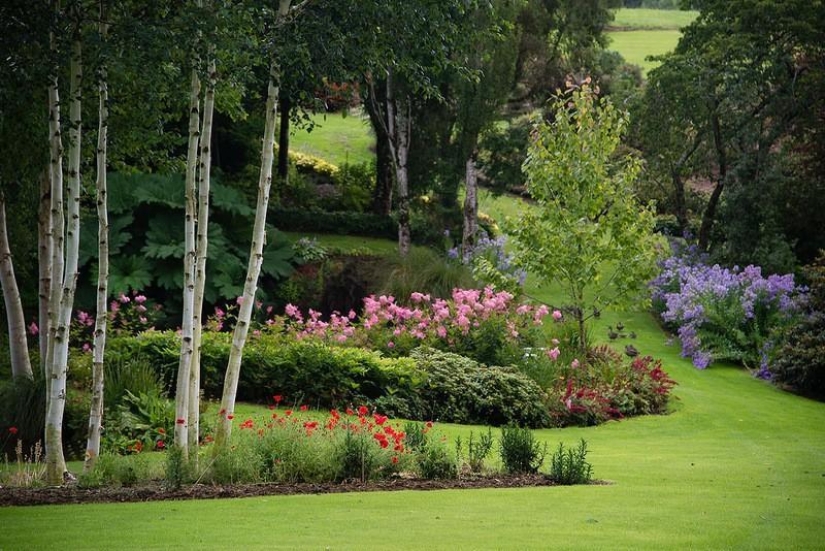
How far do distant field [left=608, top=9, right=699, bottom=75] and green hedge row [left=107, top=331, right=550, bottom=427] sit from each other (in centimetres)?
4961

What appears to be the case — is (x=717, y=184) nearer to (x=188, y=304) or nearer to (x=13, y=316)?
(x=13, y=316)

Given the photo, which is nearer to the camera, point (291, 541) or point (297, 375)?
point (291, 541)

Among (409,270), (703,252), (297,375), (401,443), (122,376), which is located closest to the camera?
(401,443)

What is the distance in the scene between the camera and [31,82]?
9.98m

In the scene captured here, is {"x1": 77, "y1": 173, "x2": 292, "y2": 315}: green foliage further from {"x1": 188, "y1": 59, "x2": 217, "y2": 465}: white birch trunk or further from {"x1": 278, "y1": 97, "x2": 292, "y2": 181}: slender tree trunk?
{"x1": 188, "y1": 59, "x2": 217, "y2": 465}: white birch trunk

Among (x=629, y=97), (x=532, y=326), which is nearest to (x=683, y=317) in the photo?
(x=532, y=326)

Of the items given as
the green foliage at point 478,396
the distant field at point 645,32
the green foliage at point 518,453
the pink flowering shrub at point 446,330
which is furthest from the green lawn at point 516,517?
the distant field at point 645,32

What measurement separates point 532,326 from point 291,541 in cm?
1250

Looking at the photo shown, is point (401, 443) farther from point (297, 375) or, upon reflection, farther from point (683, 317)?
point (683, 317)

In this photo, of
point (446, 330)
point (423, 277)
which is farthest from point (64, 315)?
point (423, 277)

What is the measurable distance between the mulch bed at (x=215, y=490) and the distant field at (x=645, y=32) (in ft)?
181

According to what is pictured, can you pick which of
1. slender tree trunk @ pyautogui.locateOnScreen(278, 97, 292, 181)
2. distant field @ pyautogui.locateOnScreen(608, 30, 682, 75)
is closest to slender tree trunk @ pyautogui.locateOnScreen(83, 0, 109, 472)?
slender tree trunk @ pyautogui.locateOnScreen(278, 97, 292, 181)

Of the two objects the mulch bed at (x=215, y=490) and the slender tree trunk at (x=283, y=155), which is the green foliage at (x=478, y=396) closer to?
the mulch bed at (x=215, y=490)

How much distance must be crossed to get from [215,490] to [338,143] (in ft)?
136
